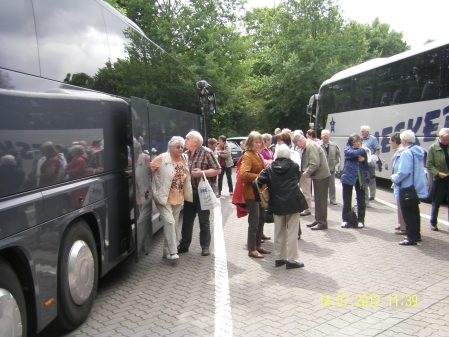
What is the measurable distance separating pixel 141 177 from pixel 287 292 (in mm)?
2350

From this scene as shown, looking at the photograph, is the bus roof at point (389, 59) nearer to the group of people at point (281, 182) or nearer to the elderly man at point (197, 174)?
the group of people at point (281, 182)

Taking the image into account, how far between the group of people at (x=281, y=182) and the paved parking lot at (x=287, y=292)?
35cm

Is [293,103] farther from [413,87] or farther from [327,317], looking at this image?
[327,317]

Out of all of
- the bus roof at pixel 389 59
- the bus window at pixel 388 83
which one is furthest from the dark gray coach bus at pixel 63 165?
the bus window at pixel 388 83

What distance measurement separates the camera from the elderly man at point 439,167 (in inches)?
328

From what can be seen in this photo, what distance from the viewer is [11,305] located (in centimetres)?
331

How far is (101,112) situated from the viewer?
538cm

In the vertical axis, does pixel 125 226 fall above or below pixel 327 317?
above

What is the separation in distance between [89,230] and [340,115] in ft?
49.6

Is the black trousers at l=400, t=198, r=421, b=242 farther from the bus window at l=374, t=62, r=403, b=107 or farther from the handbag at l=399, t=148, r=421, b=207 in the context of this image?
the bus window at l=374, t=62, r=403, b=107

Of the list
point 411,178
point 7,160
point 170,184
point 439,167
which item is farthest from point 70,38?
point 439,167

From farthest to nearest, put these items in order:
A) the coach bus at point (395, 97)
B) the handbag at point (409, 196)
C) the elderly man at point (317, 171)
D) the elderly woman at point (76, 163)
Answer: the coach bus at point (395, 97) → the elderly man at point (317, 171) → the handbag at point (409, 196) → the elderly woman at point (76, 163)

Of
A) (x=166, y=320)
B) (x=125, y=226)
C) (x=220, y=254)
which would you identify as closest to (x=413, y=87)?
(x=220, y=254)
